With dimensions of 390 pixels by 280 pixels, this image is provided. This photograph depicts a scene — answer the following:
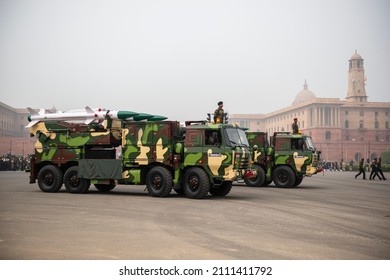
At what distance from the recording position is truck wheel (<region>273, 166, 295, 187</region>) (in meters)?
23.4

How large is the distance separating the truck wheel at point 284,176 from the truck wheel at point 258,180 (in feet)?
2.11

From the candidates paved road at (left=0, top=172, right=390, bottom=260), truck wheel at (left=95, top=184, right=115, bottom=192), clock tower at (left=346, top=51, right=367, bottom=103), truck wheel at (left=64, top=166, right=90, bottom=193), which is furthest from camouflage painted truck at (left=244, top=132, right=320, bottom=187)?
clock tower at (left=346, top=51, right=367, bottom=103)

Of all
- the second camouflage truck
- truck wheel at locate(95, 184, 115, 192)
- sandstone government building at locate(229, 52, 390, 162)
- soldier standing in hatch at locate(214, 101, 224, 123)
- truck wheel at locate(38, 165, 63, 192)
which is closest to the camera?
the second camouflage truck

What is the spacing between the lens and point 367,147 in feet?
382

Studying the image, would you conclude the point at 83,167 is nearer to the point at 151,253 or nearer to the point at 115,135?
the point at 115,135

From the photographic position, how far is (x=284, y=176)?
933 inches

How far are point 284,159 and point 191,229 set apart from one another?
14.2 metres

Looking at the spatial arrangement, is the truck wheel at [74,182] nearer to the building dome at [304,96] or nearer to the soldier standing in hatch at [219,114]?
the soldier standing in hatch at [219,114]

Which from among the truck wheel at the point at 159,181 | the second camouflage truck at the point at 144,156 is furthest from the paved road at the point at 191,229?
the second camouflage truck at the point at 144,156

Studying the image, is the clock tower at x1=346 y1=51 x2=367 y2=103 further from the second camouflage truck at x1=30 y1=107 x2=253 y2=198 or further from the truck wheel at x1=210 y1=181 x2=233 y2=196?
the second camouflage truck at x1=30 y1=107 x2=253 y2=198

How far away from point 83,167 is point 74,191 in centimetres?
112

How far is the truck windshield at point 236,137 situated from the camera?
16.6 metres

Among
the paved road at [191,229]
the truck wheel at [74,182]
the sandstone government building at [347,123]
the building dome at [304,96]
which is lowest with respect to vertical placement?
the paved road at [191,229]

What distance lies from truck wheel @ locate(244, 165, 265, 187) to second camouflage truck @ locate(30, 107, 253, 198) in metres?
5.81
